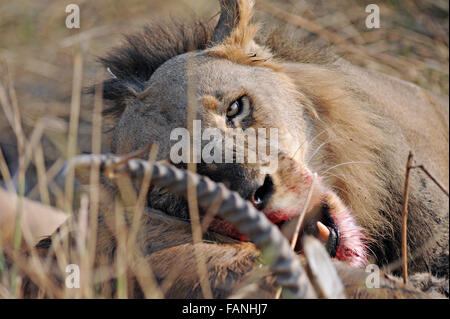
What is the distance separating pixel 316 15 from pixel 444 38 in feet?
3.85

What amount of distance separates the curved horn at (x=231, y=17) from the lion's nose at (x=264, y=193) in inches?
40.2

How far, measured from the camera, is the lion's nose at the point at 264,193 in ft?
7.70

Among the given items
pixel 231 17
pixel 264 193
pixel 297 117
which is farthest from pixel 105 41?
pixel 264 193

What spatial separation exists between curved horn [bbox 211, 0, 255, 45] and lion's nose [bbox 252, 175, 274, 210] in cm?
102

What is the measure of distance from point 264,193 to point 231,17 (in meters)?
1.16

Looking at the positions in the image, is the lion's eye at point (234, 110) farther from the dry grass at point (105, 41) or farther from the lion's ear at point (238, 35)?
the dry grass at point (105, 41)

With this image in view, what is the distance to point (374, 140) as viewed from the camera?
316cm

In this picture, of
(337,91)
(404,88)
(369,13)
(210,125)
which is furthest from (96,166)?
(369,13)

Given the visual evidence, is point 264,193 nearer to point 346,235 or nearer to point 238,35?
point 346,235

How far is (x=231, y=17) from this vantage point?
10.4 ft

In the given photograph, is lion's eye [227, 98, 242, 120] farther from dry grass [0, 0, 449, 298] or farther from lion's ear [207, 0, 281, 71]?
dry grass [0, 0, 449, 298]

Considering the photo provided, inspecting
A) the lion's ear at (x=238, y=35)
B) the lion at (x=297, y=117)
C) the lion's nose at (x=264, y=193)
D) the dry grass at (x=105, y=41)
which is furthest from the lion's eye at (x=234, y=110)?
the dry grass at (x=105, y=41)

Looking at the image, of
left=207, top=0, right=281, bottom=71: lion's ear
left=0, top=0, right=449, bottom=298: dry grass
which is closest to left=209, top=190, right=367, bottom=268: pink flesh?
left=207, top=0, right=281, bottom=71: lion's ear

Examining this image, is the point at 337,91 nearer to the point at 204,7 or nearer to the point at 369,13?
the point at 369,13
